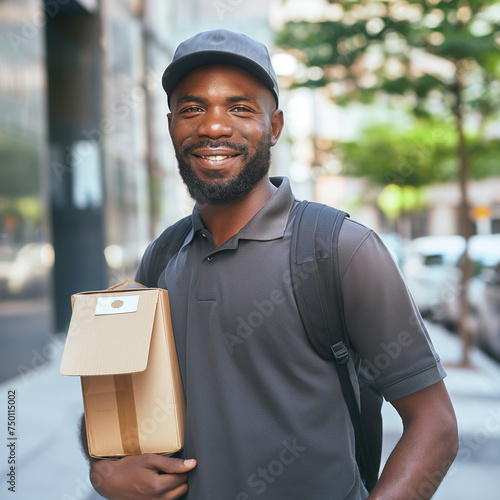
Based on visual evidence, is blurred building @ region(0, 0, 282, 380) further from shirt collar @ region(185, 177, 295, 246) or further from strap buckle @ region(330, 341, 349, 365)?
strap buckle @ region(330, 341, 349, 365)

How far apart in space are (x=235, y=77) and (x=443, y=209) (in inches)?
1981

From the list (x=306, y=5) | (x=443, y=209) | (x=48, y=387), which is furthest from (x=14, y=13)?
(x=443, y=209)

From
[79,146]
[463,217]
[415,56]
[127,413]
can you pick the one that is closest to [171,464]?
[127,413]

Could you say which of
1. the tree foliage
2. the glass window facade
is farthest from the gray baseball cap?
the tree foliage

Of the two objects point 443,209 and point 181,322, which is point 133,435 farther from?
point 443,209

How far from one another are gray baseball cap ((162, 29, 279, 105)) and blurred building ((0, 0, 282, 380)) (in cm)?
639

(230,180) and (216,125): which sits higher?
(216,125)

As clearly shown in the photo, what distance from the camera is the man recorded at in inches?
62.3

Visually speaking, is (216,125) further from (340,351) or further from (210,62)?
(340,351)

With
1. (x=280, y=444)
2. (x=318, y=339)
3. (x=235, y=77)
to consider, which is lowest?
(x=280, y=444)

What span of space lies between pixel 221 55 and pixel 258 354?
0.80 m

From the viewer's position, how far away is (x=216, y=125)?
1.79 m

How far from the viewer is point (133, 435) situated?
1720 millimetres

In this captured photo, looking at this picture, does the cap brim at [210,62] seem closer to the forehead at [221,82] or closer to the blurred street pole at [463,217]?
the forehead at [221,82]
